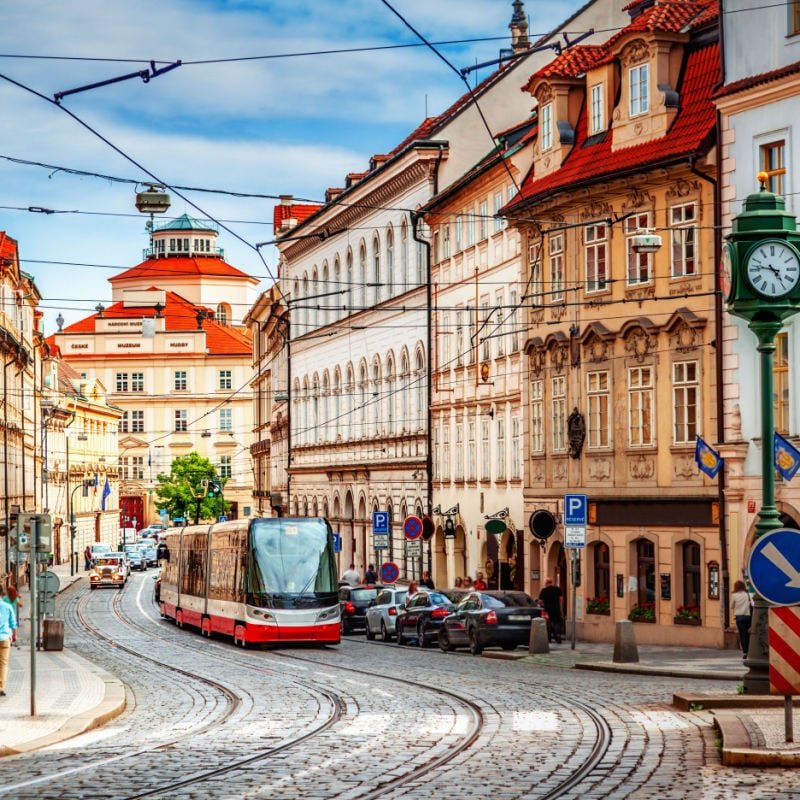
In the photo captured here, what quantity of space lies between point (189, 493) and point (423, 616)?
301ft

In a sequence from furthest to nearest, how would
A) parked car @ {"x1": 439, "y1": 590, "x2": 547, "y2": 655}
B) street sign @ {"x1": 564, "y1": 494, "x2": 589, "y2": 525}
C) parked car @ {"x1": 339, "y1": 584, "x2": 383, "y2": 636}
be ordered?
parked car @ {"x1": 339, "y1": 584, "x2": 383, "y2": 636} < parked car @ {"x1": 439, "y1": 590, "x2": 547, "y2": 655} < street sign @ {"x1": 564, "y1": 494, "x2": 589, "y2": 525}

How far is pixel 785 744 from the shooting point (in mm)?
16750

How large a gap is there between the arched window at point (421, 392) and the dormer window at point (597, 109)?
68.0ft

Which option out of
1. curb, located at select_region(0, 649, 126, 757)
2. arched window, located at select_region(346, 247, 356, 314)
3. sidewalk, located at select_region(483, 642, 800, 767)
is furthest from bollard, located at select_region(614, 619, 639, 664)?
Result: arched window, located at select_region(346, 247, 356, 314)

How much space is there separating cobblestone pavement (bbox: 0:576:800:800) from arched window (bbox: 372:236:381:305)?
124 ft

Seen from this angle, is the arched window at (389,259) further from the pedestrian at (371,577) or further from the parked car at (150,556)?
the parked car at (150,556)

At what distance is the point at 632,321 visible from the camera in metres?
42.1

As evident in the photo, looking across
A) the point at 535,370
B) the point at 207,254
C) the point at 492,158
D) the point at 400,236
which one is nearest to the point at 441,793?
the point at 535,370

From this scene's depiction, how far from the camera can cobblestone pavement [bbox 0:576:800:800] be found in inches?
621

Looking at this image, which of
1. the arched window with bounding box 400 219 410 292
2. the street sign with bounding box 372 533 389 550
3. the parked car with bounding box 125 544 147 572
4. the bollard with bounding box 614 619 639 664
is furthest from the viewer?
the parked car with bounding box 125 544 147 572

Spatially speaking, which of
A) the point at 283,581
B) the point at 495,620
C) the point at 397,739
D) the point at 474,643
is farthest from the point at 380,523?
the point at 397,739

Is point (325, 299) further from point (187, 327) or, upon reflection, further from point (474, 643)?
point (187, 327)

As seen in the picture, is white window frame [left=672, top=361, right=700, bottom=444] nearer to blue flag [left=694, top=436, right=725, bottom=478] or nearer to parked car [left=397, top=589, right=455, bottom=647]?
blue flag [left=694, top=436, right=725, bottom=478]

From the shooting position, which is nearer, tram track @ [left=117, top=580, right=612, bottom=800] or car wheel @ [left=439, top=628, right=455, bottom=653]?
tram track @ [left=117, top=580, right=612, bottom=800]
